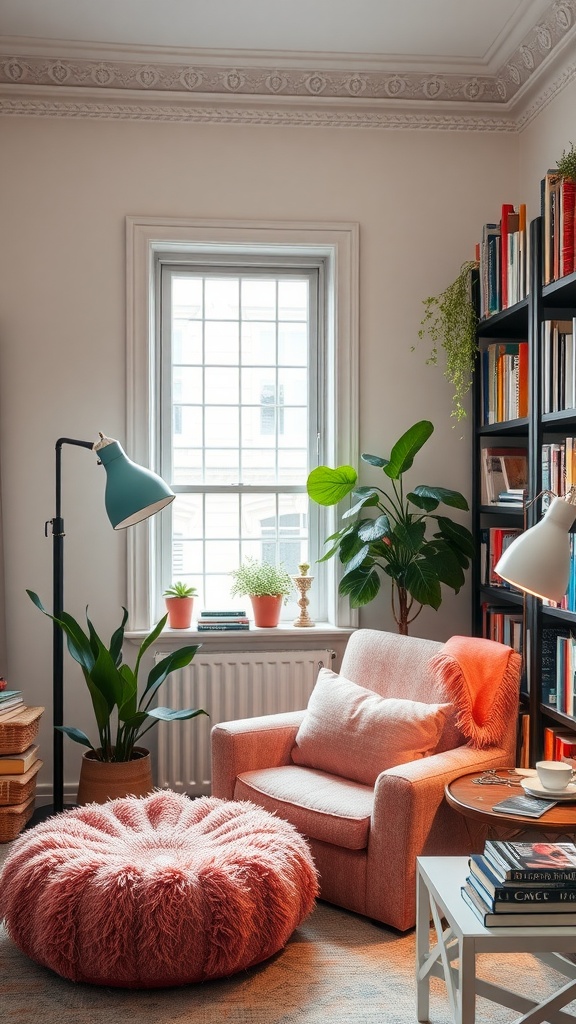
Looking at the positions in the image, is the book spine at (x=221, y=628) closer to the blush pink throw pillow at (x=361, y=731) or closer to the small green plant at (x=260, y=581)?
the small green plant at (x=260, y=581)

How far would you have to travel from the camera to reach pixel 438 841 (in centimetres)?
267

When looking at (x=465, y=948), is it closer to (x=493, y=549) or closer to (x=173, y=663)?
(x=173, y=663)

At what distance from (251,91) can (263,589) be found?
2113 millimetres

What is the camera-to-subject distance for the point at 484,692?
2.91 m

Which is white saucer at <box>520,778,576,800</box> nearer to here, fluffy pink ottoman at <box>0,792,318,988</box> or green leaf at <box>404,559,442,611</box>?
fluffy pink ottoman at <box>0,792,318,988</box>

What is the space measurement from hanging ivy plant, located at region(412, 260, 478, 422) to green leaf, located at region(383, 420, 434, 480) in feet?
0.78

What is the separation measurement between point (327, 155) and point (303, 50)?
431 mm

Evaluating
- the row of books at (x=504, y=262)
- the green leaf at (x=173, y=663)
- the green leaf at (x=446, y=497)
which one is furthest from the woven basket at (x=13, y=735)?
the row of books at (x=504, y=262)

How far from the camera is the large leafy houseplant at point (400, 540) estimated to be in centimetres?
350

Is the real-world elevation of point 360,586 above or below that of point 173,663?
above

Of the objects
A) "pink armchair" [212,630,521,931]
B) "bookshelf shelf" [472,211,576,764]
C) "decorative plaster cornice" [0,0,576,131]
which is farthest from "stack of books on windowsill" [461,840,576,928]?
"decorative plaster cornice" [0,0,576,131]

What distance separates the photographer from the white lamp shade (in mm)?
2236

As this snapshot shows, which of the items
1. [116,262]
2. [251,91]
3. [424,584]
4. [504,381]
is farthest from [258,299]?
[424,584]

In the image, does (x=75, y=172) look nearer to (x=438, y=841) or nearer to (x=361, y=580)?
(x=361, y=580)
